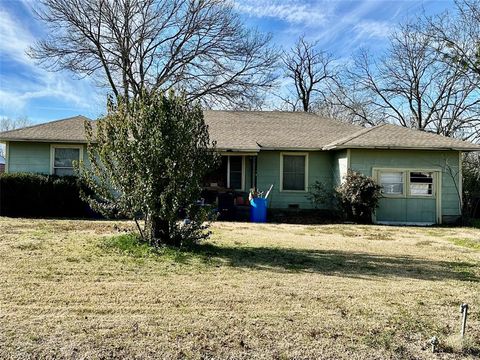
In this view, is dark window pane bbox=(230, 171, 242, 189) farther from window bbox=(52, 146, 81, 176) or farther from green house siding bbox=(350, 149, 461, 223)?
window bbox=(52, 146, 81, 176)

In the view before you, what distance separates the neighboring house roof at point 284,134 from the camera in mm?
14297

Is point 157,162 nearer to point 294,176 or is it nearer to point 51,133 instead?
point 294,176

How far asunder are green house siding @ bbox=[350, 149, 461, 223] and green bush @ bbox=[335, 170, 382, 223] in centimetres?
71

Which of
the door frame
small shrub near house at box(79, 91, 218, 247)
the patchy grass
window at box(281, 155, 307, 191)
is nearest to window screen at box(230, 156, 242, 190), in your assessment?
window at box(281, 155, 307, 191)

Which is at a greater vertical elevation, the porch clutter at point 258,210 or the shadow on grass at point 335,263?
the porch clutter at point 258,210

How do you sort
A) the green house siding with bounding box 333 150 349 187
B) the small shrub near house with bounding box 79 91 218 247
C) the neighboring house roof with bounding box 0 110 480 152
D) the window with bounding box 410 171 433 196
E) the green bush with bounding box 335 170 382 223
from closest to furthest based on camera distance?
1. the small shrub near house with bounding box 79 91 218 247
2. the green bush with bounding box 335 170 382 223
3. the neighboring house roof with bounding box 0 110 480 152
4. the window with bounding box 410 171 433 196
5. the green house siding with bounding box 333 150 349 187

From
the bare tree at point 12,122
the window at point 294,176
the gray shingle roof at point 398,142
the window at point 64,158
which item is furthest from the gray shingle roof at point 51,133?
the bare tree at point 12,122

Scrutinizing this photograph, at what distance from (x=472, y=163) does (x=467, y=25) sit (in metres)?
7.27

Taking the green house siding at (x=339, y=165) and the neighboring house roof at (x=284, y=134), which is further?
the green house siding at (x=339, y=165)

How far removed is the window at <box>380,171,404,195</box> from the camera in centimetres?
1462

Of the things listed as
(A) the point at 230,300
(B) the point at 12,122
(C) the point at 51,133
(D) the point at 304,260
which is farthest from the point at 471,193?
(B) the point at 12,122

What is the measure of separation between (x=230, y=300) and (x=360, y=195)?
990cm

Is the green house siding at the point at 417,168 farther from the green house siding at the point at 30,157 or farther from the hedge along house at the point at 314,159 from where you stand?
the green house siding at the point at 30,157

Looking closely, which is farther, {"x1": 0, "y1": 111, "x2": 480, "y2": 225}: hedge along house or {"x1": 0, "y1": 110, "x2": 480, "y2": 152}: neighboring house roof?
{"x1": 0, "y1": 111, "x2": 480, "y2": 225}: hedge along house
